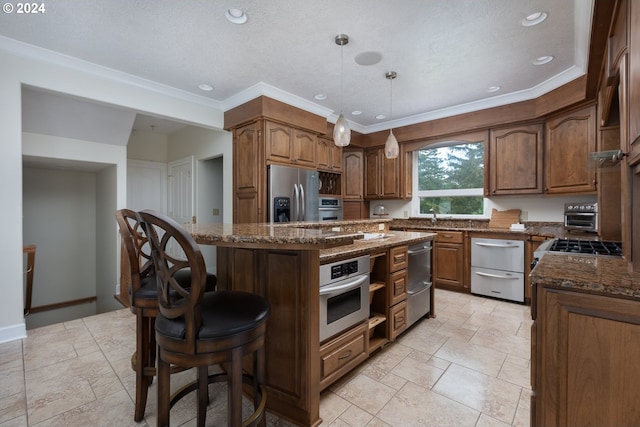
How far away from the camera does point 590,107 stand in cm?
312

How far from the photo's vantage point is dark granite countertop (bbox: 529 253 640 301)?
0.89 meters

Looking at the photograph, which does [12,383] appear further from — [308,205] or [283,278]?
[308,205]

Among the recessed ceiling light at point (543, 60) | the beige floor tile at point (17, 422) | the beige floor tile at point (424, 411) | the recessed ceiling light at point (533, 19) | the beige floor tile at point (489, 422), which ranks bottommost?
the beige floor tile at point (489, 422)

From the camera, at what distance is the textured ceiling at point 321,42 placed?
2.10 meters

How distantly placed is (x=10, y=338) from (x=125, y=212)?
6.93ft

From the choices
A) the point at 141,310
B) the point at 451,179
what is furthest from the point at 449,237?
the point at 141,310

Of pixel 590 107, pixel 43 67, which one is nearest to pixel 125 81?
pixel 43 67

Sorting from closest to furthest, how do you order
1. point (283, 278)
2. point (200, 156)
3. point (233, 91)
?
1. point (283, 278)
2. point (233, 91)
3. point (200, 156)

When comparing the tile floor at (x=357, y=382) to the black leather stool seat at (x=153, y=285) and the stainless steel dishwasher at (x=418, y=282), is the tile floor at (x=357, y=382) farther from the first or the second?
the black leather stool seat at (x=153, y=285)

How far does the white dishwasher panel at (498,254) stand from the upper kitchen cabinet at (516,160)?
743mm

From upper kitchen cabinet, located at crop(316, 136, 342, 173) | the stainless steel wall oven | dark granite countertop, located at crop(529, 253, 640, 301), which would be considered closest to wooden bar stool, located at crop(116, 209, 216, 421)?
the stainless steel wall oven

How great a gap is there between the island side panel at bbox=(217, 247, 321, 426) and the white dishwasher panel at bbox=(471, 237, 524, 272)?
309cm

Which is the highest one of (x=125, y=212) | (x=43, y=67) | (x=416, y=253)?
(x=43, y=67)

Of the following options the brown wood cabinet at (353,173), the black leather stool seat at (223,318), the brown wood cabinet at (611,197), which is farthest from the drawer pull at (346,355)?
the brown wood cabinet at (353,173)
